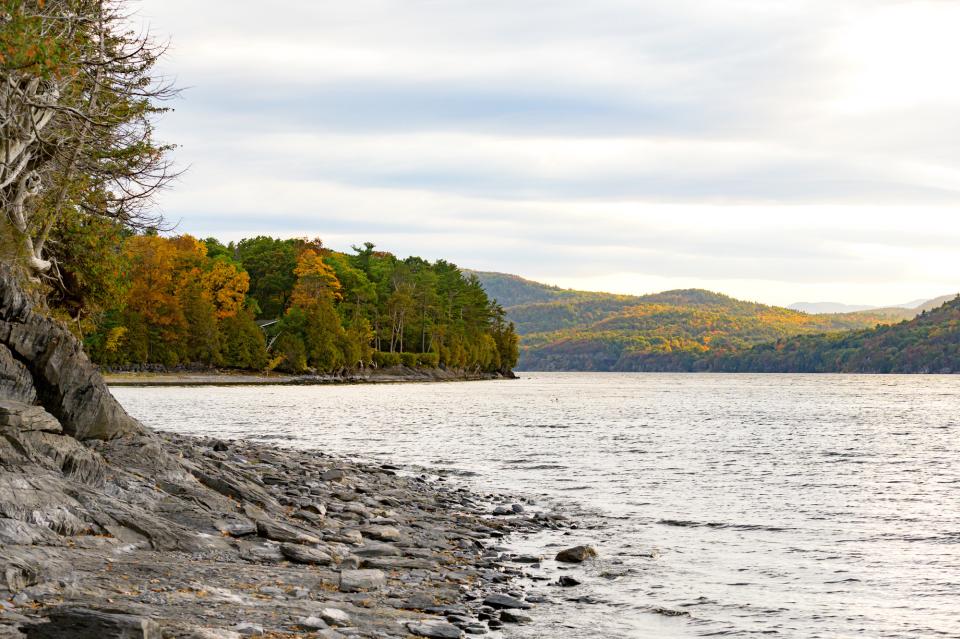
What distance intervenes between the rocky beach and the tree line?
77712 mm

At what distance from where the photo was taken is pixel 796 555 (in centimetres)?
1867

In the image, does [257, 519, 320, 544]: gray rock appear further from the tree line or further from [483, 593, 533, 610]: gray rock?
the tree line

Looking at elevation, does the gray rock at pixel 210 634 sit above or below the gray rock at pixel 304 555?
above

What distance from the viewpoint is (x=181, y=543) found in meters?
14.2

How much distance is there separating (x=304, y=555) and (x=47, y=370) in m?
6.35

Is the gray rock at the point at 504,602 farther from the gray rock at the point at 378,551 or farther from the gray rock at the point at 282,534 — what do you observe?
the gray rock at the point at 282,534

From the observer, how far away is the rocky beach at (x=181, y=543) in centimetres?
1065

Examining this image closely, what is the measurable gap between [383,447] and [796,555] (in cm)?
2717

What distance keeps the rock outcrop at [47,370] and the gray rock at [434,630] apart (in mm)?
8718

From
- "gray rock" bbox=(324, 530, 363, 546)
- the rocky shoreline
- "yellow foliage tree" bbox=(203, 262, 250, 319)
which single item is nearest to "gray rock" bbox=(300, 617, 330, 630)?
"gray rock" bbox=(324, 530, 363, 546)

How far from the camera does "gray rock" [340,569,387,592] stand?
13.5 m

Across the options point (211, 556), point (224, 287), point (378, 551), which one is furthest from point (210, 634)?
point (224, 287)

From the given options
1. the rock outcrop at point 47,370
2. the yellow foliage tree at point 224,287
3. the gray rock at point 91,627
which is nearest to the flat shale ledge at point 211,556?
the gray rock at point 91,627

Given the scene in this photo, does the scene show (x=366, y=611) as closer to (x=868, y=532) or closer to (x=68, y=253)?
(x=868, y=532)
